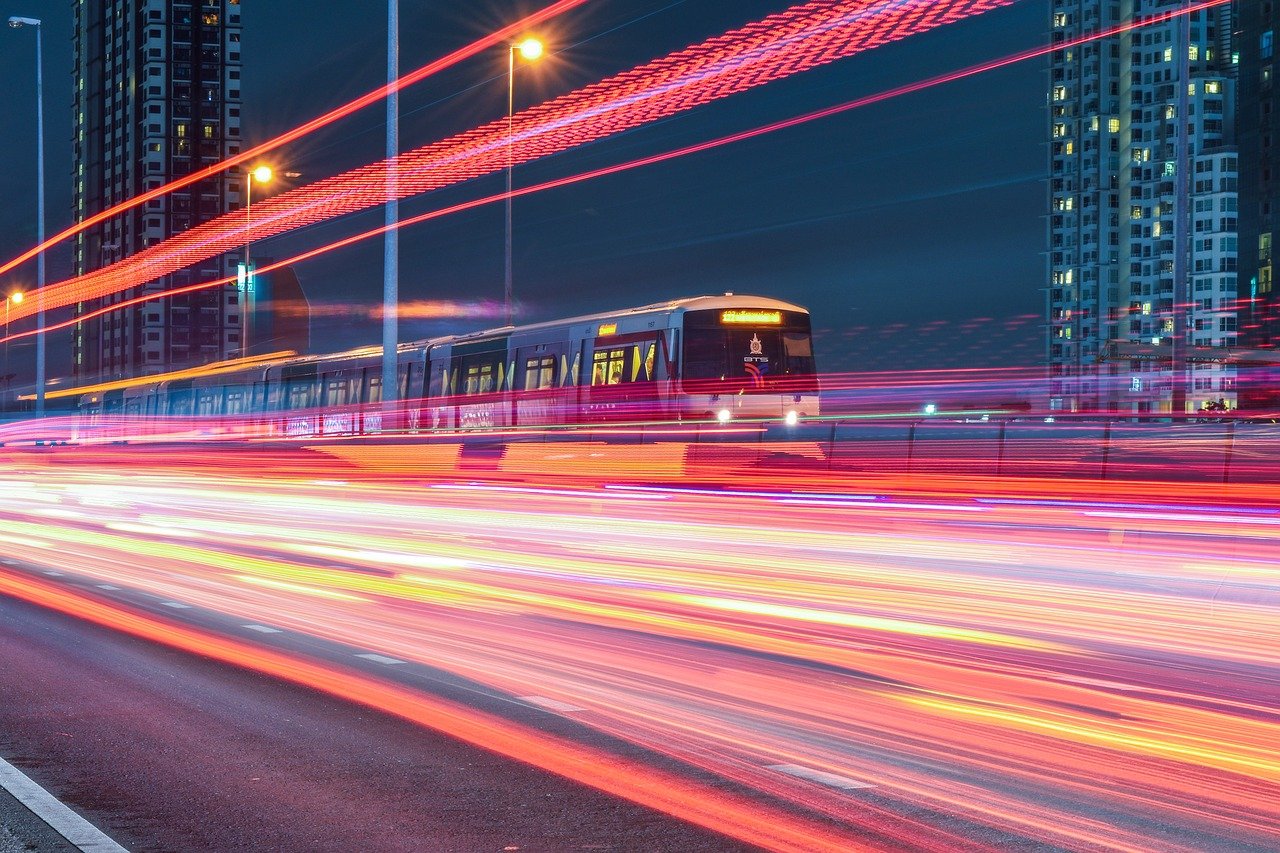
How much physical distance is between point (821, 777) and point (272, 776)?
2.29 meters

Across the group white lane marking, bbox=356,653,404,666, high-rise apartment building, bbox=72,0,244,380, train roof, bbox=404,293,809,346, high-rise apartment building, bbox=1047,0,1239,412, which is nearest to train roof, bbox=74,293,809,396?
train roof, bbox=404,293,809,346

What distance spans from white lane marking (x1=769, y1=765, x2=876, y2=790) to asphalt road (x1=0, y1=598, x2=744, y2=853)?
0.80 metres

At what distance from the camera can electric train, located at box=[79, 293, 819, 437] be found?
28.5 metres

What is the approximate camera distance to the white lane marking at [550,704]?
26.0ft

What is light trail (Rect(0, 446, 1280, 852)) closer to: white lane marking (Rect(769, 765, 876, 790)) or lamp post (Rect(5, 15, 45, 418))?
white lane marking (Rect(769, 765, 876, 790))

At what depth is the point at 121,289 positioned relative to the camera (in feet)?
448

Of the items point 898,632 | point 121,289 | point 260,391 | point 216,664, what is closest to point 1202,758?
point 898,632

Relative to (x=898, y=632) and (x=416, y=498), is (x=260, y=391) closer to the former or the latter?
(x=416, y=498)

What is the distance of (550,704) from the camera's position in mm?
8094

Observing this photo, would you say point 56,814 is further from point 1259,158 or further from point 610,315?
point 1259,158

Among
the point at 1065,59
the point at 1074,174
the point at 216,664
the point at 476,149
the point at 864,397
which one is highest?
the point at 1065,59

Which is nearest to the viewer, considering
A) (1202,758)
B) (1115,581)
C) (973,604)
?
(1202,758)

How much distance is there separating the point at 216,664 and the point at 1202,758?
236 inches

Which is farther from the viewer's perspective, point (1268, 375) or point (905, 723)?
point (1268, 375)
